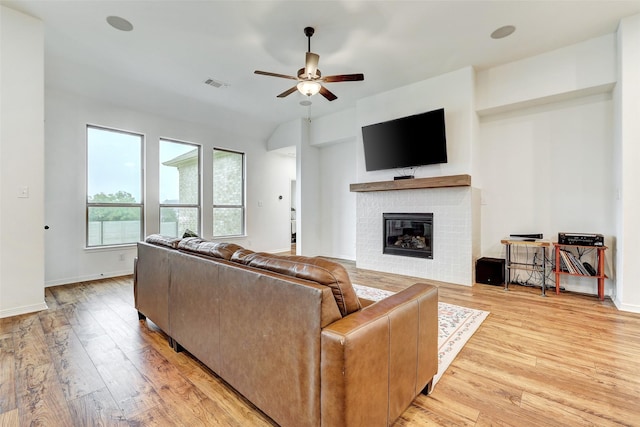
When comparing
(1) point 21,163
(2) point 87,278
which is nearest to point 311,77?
(1) point 21,163

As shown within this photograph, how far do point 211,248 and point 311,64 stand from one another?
2.20 meters

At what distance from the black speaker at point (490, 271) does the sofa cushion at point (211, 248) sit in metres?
3.64

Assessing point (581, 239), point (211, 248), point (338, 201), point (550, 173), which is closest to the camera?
point (211, 248)

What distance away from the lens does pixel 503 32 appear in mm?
3254

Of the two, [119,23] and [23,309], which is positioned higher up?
[119,23]

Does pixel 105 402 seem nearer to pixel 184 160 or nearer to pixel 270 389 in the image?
pixel 270 389

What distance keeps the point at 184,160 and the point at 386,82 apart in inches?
160

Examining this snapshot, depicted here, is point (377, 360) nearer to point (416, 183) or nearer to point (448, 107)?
point (416, 183)

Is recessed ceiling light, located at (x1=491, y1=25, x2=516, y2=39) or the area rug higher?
recessed ceiling light, located at (x1=491, y1=25, x2=516, y2=39)

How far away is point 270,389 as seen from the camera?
1327mm

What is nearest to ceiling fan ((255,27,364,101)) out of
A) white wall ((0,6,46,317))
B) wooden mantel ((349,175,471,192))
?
wooden mantel ((349,175,471,192))

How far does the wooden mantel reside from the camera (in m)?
3.91

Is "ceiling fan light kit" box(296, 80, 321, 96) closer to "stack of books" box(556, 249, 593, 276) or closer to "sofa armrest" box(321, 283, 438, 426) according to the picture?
"sofa armrest" box(321, 283, 438, 426)

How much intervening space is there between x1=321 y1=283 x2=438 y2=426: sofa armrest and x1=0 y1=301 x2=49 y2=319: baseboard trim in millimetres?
3637
